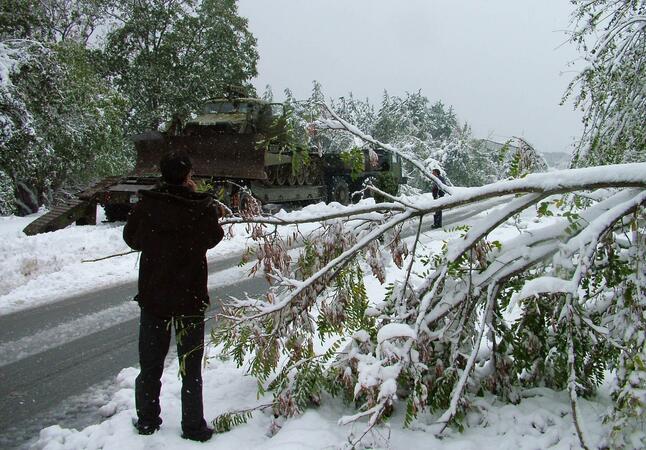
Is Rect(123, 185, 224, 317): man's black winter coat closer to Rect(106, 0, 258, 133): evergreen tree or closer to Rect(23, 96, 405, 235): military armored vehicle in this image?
Rect(23, 96, 405, 235): military armored vehicle

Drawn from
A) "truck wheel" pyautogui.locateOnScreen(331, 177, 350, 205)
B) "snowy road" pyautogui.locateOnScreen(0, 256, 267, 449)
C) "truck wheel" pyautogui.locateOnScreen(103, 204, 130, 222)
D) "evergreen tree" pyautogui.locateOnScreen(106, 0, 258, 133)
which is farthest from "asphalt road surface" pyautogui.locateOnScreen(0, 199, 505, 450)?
"evergreen tree" pyautogui.locateOnScreen(106, 0, 258, 133)


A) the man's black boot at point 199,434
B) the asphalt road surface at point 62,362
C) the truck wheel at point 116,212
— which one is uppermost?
the truck wheel at point 116,212

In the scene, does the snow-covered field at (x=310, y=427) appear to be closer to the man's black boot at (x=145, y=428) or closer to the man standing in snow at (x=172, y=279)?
the man's black boot at (x=145, y=428)

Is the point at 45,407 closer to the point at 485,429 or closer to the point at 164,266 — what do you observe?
the point at 164,266

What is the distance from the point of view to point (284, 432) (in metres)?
3.01

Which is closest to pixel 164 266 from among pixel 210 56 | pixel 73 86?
pixel 73 86

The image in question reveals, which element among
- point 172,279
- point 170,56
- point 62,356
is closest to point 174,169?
point 172,279

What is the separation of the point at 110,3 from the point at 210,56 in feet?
15.7

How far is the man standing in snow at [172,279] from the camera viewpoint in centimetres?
315

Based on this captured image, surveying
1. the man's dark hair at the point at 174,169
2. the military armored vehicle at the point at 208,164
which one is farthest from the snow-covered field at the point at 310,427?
the military armored vehicle at the point at 208,164

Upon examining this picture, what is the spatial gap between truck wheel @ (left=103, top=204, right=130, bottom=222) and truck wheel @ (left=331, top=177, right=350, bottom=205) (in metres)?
7.31

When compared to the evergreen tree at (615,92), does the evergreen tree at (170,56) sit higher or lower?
higher

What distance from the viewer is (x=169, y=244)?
3166 mm

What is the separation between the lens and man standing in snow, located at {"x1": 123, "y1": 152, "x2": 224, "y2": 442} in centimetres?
315
